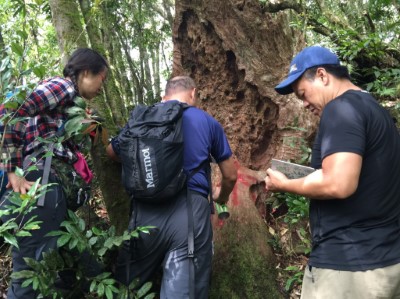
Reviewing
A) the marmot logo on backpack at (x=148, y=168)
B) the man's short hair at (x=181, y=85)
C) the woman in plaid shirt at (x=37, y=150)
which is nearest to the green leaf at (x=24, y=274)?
the woman in plaid shirt at (x=37, y=150)

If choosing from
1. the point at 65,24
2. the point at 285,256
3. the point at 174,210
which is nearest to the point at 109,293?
the point at 174,210

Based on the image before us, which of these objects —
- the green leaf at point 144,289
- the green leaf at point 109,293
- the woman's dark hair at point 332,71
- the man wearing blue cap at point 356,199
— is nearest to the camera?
the man wearing blue cap at point 356,199

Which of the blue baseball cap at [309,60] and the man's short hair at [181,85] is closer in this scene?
the blue baseball cap at [309,60]

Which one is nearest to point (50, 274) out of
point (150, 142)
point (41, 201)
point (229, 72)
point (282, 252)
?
point (41, 201)

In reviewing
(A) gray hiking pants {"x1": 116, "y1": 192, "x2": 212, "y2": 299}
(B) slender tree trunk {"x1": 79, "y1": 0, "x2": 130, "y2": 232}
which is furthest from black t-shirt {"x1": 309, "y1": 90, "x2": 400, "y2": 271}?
(B) slender tree trunk {"x1": 79, "y1": 0, "x2": 130, "y2": 232}

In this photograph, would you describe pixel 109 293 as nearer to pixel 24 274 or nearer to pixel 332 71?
pixel 24 274

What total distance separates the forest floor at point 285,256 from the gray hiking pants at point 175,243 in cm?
117

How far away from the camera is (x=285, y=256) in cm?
413

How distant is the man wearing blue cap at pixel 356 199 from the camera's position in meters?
2.05

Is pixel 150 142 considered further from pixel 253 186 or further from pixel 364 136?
pixel 253 186

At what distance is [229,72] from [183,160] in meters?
2.38

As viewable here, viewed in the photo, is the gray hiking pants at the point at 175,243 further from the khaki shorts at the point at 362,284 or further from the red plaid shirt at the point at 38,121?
the khaki shorts at the point at 362,284

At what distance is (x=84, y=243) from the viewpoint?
9.45 feet

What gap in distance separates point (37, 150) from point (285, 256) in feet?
8.70
